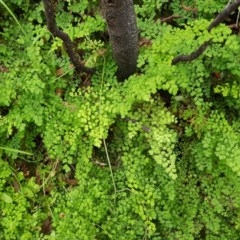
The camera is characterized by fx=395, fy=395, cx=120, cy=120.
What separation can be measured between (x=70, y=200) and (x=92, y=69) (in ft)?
2.88

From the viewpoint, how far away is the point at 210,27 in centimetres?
220

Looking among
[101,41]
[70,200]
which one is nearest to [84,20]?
[101,41]

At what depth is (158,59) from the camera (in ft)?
7.79

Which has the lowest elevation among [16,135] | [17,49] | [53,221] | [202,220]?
[202,220]

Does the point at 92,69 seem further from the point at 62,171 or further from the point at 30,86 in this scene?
the point at 62,171

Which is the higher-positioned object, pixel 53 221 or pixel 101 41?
pixel 101 41

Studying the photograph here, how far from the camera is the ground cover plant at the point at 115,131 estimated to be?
8.08 feet

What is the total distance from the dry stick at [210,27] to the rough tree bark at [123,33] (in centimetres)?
29

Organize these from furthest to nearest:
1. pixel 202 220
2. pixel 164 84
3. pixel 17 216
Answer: pixel 202 220 < pixel 17 216 < pixel 164 84

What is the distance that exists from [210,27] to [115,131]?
97 cm

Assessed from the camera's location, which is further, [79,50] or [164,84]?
[79,50]

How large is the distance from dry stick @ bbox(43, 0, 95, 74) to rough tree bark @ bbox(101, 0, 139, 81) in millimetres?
218

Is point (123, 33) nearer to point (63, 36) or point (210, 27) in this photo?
point (63, 36)

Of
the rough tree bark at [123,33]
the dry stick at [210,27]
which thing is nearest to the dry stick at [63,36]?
the rough tree bark at [123,33]
